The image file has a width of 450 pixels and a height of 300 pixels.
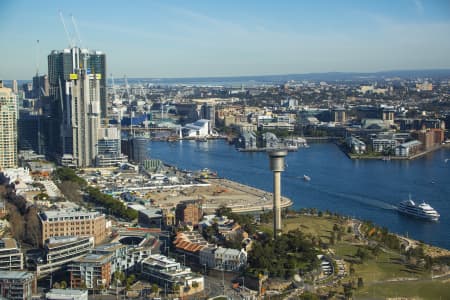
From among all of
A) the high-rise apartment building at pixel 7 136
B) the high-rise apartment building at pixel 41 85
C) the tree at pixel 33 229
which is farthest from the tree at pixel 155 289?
the high-rise apartment building at pixel 41 85

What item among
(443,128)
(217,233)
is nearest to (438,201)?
(217,233)

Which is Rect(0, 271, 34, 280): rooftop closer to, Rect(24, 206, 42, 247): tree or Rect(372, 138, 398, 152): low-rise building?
Rect(24, 206, 42, 247): tree

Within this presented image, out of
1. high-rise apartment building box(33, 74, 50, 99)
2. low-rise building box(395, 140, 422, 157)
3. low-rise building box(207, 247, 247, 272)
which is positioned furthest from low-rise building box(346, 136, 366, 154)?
low-rise building box(207, 247, 247, 272)

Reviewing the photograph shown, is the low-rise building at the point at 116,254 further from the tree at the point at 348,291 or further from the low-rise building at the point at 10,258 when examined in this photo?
the tree at the point at 348,291

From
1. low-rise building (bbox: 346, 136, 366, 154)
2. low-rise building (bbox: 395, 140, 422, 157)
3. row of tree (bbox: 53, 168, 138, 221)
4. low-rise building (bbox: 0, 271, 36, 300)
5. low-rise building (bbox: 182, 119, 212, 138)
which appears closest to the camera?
low-rise building (bbox: 0, 271, 36, 300)

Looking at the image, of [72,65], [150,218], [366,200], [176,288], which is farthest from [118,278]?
[72,65]

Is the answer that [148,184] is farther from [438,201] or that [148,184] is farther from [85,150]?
[438,201]
